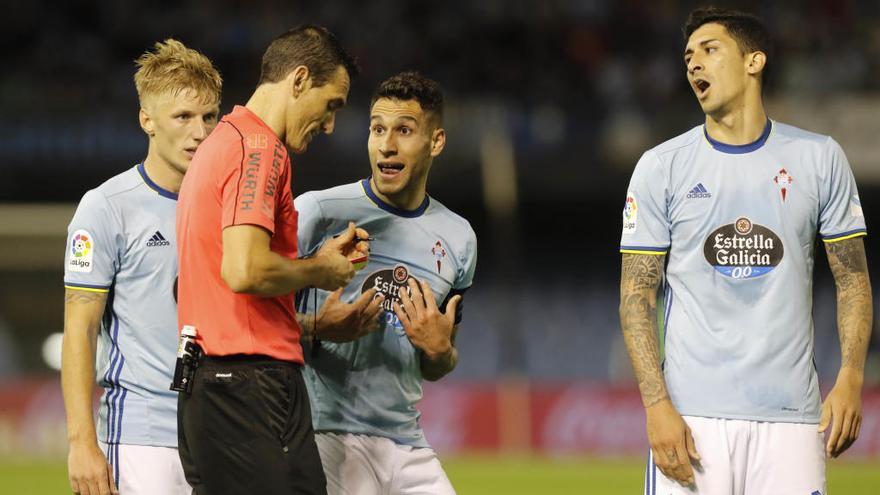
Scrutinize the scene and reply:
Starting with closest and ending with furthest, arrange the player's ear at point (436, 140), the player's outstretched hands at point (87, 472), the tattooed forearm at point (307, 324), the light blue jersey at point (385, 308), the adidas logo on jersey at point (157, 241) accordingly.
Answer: the player's outstretched hands at point (87, 472) < the adidas logo on jersey at point (157, 241) < the tattooed forearm at point (307, 324) < the light blue jersey at point (385, 308) < the player's ear at point (436, 140)

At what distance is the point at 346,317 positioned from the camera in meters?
4.56

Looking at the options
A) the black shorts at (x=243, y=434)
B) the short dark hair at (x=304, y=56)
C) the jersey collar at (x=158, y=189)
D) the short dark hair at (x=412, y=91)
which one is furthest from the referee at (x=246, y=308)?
the short dark hair at (x=412, y=91)

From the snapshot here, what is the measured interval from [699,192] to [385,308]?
1.33 meters

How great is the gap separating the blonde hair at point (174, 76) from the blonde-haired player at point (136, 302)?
0.04 feet

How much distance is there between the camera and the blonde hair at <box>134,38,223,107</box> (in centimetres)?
465

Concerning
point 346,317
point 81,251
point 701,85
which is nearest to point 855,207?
point 701,85

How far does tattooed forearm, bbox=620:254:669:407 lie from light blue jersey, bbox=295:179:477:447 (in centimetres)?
95

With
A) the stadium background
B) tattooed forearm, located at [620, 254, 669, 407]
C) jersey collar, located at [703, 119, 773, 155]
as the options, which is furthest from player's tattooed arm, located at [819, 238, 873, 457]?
the stadium background

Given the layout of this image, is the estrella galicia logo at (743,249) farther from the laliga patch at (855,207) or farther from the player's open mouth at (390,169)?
the player's open mouth at (390,169)

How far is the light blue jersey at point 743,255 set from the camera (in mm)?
4305

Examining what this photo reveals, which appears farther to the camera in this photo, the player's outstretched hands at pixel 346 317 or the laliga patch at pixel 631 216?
the player's outstretched hands at pixel 346 317

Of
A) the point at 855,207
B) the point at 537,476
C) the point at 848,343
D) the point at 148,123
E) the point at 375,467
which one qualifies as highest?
the point at 148,123

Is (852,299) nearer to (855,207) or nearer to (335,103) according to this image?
(855,207)

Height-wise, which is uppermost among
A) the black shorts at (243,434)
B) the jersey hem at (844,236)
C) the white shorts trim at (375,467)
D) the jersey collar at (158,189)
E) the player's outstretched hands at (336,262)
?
the jersey collar at (158,189)
